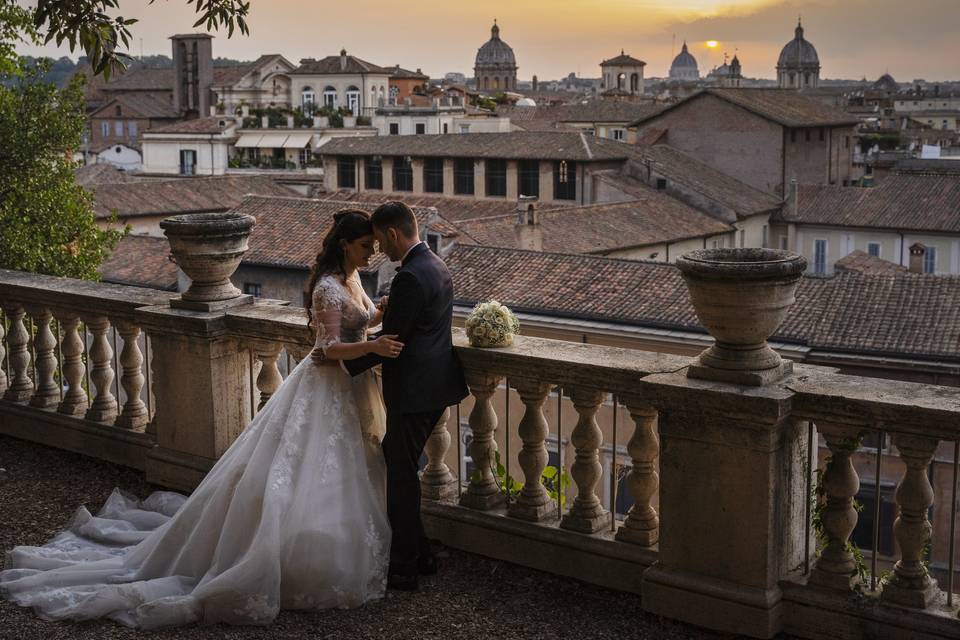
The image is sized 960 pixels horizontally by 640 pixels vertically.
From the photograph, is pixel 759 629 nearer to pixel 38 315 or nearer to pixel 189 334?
pixel 189 334

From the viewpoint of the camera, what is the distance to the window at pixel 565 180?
44.2 m

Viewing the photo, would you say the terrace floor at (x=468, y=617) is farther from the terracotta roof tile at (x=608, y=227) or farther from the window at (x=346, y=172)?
the window at (x=346, y=172)

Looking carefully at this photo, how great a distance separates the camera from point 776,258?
4.11 m

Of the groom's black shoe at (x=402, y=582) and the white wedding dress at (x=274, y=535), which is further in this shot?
the groom's black shoe at (x=402, y=582)

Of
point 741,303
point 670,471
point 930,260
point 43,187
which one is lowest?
point 930,260

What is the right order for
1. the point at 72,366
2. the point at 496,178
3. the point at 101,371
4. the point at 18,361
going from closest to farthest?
1. the point at 101,371
2. the point at 72,366
3. the point at 18,361
4. the point at 496,178

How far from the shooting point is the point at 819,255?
49.3 meters

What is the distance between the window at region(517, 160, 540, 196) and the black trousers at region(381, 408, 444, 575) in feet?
134

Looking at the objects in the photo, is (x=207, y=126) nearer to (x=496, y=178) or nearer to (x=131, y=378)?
(x=496, y=178)

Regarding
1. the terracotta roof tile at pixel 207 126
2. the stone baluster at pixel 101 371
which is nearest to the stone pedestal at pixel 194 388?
the stone baluster at pixel 101 371

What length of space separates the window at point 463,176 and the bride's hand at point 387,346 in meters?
42.8

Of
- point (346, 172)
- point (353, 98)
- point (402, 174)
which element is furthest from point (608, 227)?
point (353, 98)

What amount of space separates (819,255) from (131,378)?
46.0 meters

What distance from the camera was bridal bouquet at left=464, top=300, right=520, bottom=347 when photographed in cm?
495
